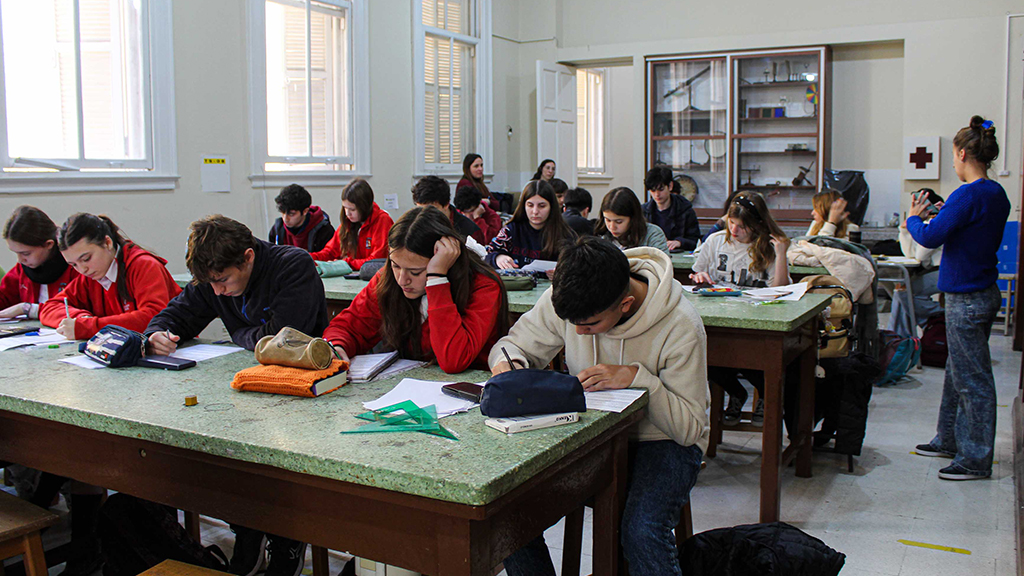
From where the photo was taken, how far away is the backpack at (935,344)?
229 inches

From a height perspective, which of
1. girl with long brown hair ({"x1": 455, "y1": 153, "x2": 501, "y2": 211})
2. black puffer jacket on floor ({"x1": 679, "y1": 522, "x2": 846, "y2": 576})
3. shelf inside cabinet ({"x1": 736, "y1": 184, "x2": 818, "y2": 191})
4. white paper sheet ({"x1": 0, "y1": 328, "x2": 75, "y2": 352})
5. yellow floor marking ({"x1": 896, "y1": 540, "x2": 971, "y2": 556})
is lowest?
yellow floor marking ({"x1": 896, "y1": 540, "x2": 971, "y2": 556})

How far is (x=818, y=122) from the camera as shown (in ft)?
28.7

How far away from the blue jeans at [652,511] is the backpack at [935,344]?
14.6ft

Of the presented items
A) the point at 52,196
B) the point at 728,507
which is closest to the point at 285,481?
the point at 728,507

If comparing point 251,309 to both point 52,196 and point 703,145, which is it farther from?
point 703,145

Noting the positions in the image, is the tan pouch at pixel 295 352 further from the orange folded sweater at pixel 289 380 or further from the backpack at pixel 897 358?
the backpack at pixel 897 358

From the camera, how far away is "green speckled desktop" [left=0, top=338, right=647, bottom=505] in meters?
1.45

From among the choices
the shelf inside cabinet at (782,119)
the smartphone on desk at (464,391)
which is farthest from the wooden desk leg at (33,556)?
the shelf inside cabinet at (782,119)

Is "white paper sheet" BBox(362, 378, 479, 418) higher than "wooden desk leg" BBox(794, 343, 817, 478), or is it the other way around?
"white paper sheet" BBox(362, 378, 479, 418)

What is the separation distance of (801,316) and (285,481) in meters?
2.01

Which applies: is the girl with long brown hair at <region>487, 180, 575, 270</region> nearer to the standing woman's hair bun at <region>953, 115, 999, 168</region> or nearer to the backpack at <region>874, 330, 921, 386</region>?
the standing woman's hair bun at <region>953, 115, 999, 168</region>

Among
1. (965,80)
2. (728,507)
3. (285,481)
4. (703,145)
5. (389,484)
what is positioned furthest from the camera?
(703,145)

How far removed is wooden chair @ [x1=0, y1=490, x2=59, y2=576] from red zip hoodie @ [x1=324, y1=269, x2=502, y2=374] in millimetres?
862

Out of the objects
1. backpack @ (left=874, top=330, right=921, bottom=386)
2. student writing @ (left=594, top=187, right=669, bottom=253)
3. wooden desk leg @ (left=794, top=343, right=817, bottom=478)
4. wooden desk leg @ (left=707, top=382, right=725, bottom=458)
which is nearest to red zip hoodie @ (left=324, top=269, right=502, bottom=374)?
wooden desk leg @ (left=794, top=343, right=817, bottom=478)
